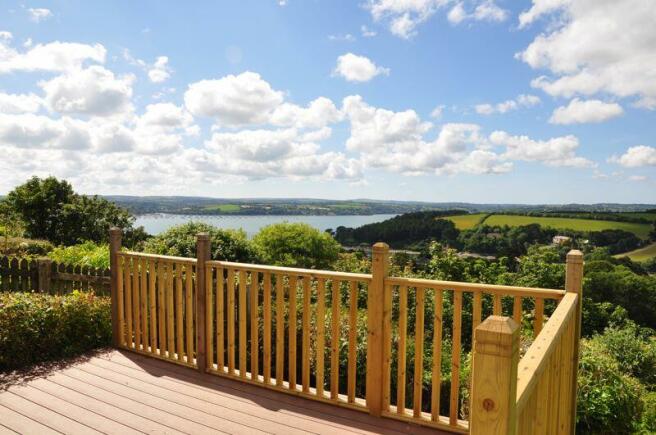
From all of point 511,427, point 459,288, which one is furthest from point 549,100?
point 511,427

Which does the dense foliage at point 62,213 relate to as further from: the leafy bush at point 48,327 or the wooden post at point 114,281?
the wooden post at point 114,281

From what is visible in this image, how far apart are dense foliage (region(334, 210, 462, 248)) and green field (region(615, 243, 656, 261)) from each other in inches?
427

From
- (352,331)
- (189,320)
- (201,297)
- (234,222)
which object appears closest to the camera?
(352,331)

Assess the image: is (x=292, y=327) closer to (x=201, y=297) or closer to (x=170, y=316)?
(x=201, y=297)

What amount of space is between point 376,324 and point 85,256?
788cm

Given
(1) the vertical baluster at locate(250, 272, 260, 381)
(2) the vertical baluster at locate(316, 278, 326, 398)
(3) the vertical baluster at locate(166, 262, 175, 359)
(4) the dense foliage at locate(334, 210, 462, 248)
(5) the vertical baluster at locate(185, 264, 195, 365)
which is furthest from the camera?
(4) the dense foliage at locate(334, 210, 462, 248)

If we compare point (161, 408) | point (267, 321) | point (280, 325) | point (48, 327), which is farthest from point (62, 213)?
point (280, 325)

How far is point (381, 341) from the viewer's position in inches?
129

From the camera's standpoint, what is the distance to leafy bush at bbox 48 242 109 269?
8.09 metres

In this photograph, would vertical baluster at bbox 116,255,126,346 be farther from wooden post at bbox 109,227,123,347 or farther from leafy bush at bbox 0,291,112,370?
leafy bush at bbox 0,291,112,370

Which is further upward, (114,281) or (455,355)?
(114,281)

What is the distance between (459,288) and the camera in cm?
301

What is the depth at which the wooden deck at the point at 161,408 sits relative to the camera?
124 inches

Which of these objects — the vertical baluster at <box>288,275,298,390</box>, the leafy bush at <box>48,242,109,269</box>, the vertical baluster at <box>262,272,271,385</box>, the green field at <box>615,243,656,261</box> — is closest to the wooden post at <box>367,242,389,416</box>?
the vertical baluster at <box>288,275,298,390</box>
